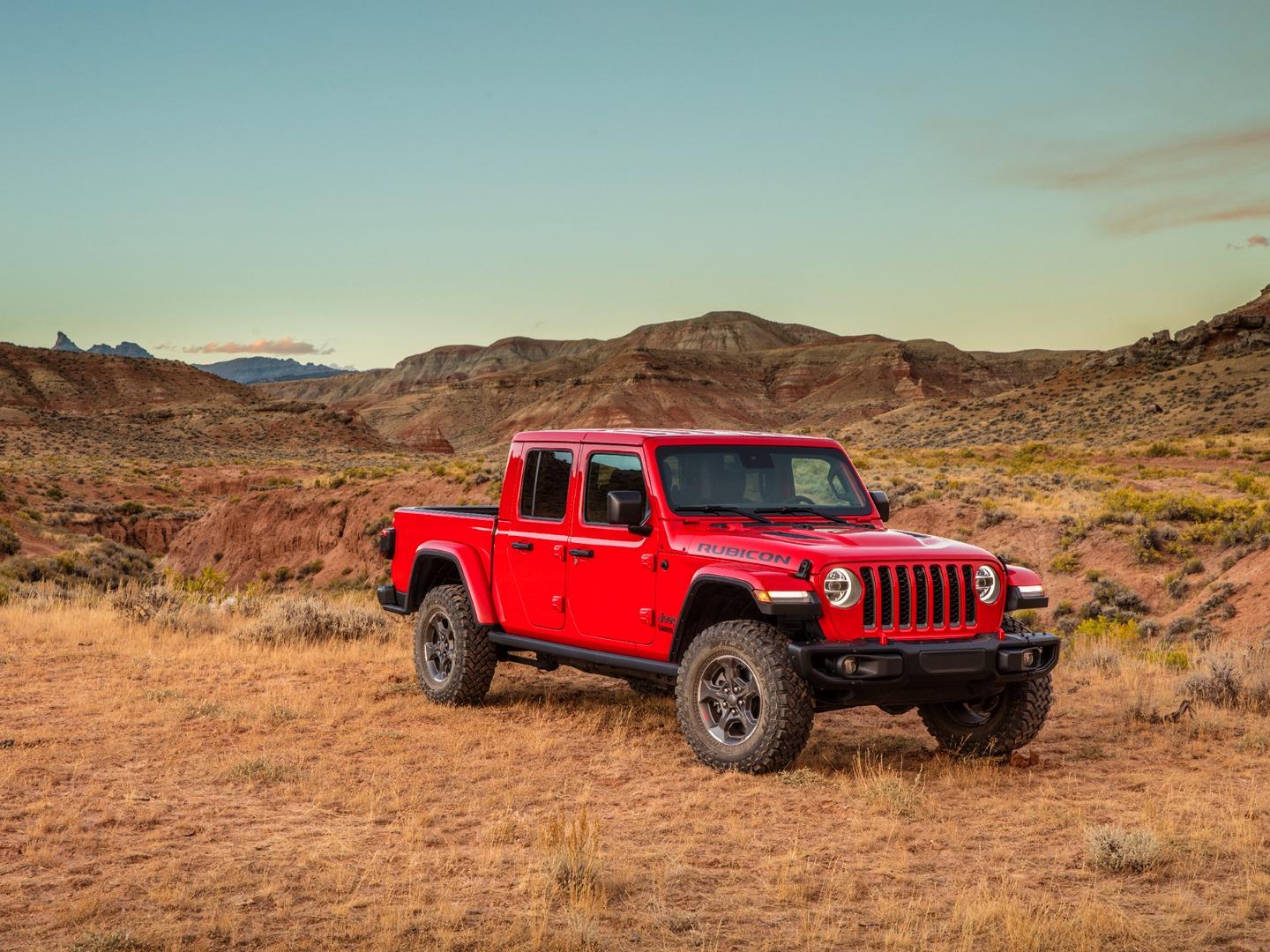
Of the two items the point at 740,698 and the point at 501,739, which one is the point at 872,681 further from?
the point at 501,739

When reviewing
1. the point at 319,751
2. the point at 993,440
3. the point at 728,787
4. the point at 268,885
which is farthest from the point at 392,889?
the point at 993,440

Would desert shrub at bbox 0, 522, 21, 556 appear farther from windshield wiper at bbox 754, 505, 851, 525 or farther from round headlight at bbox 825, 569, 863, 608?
round headlight at bbox 825, 569, 863, 608

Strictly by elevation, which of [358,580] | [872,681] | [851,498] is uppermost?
[851,498]

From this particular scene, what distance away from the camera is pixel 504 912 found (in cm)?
493

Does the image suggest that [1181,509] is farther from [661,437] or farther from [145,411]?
[145,411]

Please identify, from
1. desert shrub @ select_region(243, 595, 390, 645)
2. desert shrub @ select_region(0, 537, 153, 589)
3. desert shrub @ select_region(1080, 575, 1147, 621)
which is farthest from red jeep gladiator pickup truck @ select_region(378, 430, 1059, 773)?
desert shrub @ select_region(0, 537, 153, 589)

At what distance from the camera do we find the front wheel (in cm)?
787

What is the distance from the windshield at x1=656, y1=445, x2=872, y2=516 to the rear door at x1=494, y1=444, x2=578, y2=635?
954mm

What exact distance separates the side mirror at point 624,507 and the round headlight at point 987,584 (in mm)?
2204

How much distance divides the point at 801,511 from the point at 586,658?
1.85 meters

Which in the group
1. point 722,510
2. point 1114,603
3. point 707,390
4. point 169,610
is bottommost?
point 1114,603

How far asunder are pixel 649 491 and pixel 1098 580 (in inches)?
661

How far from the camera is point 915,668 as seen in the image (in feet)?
22.8

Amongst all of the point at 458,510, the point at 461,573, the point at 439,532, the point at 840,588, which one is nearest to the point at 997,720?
the point at 840,588
